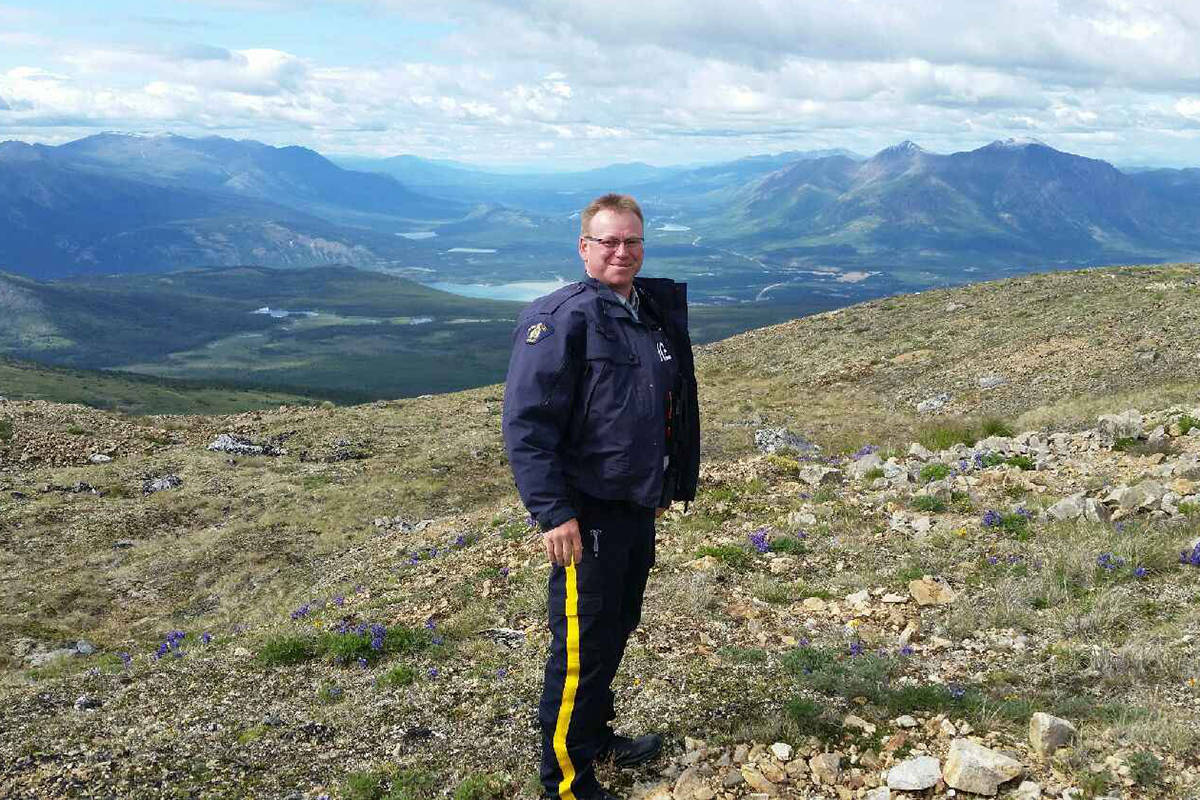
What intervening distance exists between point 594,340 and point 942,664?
18.7 feet

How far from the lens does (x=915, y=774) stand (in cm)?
591

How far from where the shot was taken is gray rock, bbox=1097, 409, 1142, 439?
54.0 feet

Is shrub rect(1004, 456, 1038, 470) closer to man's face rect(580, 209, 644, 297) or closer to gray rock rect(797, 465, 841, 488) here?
gray rock rect(797, 465, 841, 488)

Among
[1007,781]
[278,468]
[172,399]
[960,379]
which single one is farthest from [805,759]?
[172,399]

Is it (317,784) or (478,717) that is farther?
(478,717)

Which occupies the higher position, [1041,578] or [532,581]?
[1041,578]

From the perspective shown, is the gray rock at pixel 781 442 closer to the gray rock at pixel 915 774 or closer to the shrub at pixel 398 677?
the shrub at pixel 398 677

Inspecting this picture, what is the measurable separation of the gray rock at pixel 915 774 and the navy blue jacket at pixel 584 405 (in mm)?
2763

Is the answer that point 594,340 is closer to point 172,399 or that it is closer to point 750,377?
point 750,377

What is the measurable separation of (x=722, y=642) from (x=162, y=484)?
905 inches

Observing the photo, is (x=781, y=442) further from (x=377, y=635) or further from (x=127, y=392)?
(x=127, y=392)

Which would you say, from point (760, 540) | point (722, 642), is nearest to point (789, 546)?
point (760, 540)

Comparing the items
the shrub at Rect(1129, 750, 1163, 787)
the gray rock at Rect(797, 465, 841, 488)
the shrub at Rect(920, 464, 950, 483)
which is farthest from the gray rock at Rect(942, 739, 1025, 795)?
the gray rock at Rect(797, 465, 841, 488)

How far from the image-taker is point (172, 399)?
14300 centimetres
